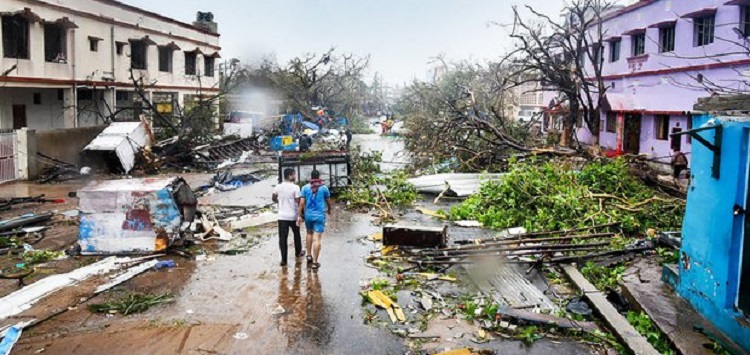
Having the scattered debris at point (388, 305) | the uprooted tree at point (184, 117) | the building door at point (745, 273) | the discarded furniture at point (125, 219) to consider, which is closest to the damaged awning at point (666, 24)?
the uprooted tree at point (184, 117)

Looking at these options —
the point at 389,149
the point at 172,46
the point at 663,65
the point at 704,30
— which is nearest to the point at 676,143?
the point at 663,65

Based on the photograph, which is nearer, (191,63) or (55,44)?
(55,44)

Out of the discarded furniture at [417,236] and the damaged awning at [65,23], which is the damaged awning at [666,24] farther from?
the damaged awning at [65,23]

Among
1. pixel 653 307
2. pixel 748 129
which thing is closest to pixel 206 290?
pixel 653 307

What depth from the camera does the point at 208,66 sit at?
136 feet

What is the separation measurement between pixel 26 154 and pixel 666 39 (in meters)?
24.3

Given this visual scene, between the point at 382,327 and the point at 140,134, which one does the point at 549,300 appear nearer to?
the point at 382,327

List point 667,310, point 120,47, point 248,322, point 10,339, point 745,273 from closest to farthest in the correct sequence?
1. point 745,273
2. point 10,339
3. point 667,310
4. point 248,322
5. point 120,47

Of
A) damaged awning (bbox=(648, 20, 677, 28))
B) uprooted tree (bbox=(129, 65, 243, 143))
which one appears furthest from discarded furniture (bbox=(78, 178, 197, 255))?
damaged awning (bbox=(648, 20, 677, 28))

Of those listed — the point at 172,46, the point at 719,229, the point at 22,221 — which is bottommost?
the point at 22,221

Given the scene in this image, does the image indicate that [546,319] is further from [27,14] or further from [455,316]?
[27,14]

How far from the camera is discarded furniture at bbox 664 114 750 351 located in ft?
20.8

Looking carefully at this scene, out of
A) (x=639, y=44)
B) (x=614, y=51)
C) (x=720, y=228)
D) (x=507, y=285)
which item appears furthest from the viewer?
(x=614, y=51)

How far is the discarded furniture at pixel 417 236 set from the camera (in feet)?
36.6
